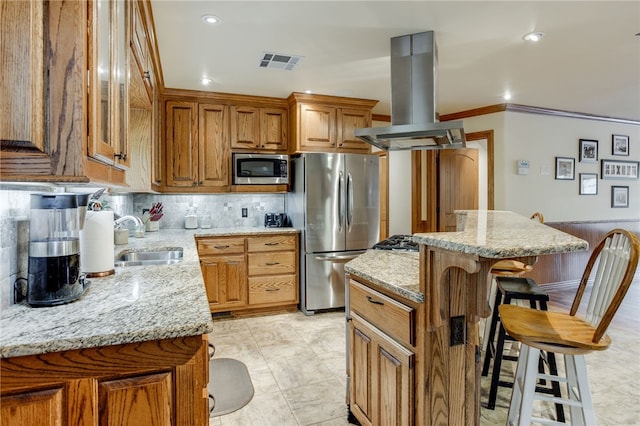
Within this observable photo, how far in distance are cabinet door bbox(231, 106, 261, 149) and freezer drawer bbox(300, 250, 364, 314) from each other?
1455 mm

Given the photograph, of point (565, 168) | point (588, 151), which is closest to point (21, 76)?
point (565, 168)

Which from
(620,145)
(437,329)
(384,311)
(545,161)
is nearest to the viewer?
(437,329)

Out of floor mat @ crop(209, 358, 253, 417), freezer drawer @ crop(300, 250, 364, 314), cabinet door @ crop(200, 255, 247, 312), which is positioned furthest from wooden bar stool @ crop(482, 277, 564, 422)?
cabinet door @ crop(200, 255, 247, 312)

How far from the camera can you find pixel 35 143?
35.6 inches

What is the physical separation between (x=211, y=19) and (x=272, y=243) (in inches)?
90.0

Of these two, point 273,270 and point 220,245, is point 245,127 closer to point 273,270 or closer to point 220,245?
point 220,245

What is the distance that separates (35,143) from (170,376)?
2.28 feet

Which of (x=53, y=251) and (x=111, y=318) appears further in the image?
(x=53, y=251)

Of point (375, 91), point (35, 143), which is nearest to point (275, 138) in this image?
point (375, 91)

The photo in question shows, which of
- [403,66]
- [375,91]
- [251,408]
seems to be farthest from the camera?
[375,91]

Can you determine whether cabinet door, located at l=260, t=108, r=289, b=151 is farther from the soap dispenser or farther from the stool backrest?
the stool backrest

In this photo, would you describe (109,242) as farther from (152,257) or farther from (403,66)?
(403,66)

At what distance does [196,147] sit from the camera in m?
4.11

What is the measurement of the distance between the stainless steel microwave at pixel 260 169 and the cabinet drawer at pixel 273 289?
1.08 meters
